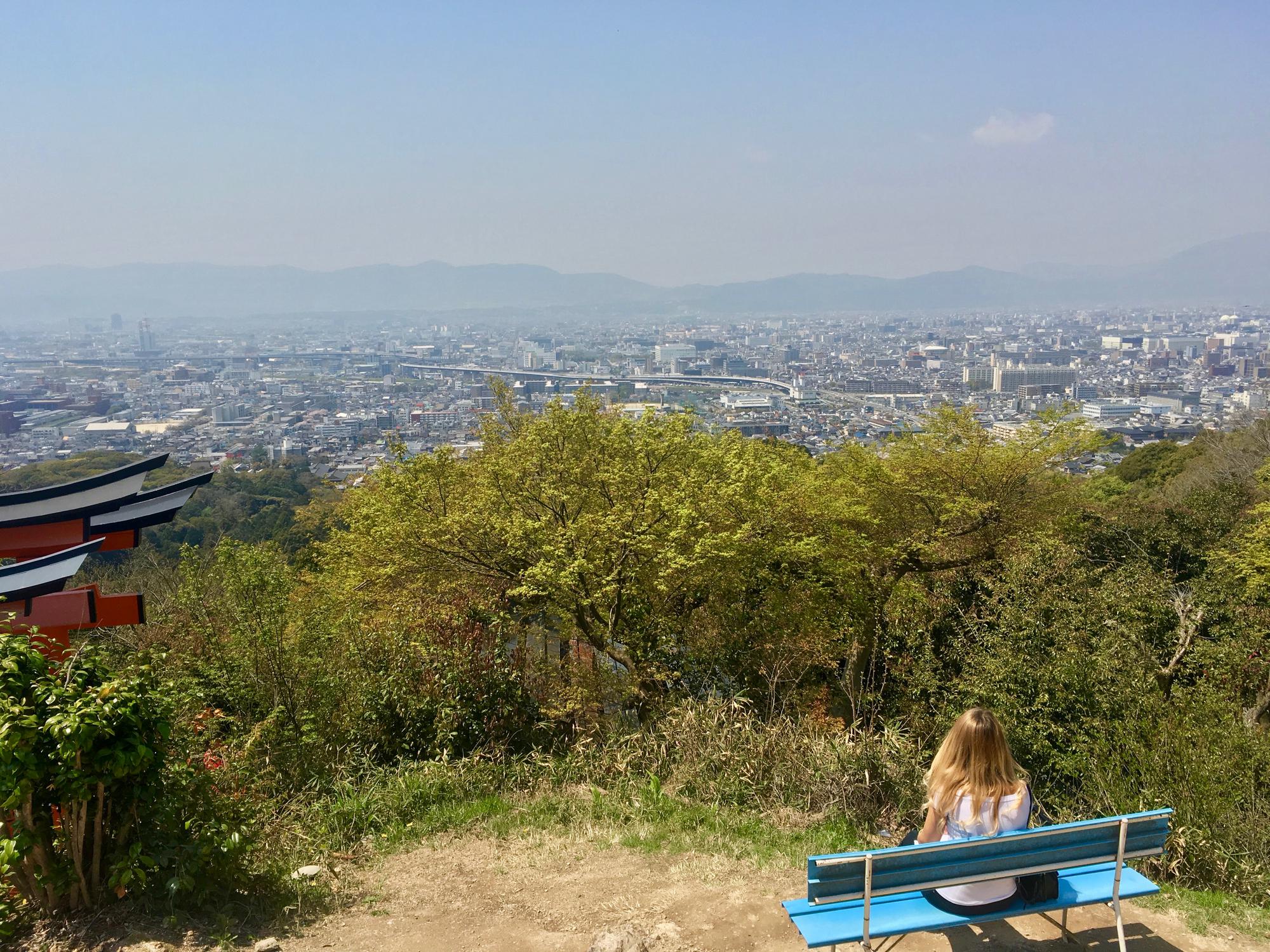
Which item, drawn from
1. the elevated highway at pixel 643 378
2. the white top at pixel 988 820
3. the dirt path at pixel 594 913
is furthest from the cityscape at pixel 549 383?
the white top at pixel 988 820

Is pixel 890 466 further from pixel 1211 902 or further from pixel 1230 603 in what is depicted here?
pixel 1211 902

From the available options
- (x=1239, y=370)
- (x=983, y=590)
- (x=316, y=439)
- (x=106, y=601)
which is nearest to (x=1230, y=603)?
(x=983, y=590)

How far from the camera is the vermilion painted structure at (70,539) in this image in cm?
610

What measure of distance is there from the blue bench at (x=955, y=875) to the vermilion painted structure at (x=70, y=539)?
16.3 feet

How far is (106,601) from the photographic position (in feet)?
22.7

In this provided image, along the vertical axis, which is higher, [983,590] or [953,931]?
[953,931]

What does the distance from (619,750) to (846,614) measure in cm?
696

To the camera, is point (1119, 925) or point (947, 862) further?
point (1119, 925)

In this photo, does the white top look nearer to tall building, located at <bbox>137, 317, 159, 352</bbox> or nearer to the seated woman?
the seated woman

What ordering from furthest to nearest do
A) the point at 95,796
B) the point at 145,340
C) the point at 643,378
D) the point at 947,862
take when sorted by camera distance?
the point at 145,340
the point at 643,378
the point at 95,796
the point at 947,862

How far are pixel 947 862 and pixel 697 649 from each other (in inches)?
278

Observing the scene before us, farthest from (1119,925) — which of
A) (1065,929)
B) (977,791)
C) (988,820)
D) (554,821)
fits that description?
(554,821)

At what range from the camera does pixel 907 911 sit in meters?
3.46

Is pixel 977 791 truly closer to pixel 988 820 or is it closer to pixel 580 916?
pixel 988 820
